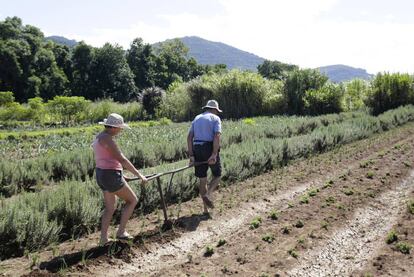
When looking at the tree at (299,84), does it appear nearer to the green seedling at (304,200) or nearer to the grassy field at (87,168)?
the grassy field at (87,168)

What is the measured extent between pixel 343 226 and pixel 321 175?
3878mm

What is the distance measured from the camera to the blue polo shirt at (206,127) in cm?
720

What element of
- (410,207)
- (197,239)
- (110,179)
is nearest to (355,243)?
(410,207)

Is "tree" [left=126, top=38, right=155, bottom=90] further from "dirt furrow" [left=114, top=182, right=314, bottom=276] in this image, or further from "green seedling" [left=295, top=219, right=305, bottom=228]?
"green seedling" [left=295, top=219, right=305, bottom=228]

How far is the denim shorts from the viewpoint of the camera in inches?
213

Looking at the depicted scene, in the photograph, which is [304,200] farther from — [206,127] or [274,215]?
[206,127]

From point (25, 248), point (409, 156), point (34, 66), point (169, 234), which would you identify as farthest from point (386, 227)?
point (34, 66)

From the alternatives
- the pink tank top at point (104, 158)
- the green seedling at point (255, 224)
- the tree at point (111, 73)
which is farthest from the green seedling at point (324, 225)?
the tree at point (111, 73)

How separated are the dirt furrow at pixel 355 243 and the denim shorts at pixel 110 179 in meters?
2.47

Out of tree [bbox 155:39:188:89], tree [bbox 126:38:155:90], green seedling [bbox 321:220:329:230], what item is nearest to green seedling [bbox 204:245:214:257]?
green seedling [bbox 321:220:329:230]

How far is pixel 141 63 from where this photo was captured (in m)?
63.5

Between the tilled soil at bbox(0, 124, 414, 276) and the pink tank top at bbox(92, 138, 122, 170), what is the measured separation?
115cm

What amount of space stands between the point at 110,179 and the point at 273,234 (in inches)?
103

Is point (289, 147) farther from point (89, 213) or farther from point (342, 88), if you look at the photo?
point (342, 88)
